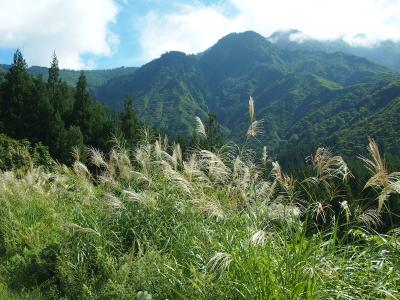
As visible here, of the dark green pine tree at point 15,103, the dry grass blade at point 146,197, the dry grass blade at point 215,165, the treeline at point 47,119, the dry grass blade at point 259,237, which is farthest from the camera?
the dark green pine tree at point 15,103

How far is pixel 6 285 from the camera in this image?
6.26m

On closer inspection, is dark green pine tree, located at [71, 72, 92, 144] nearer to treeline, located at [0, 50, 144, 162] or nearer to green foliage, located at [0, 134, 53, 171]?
treeline, located at [0, 50, 144, 162]

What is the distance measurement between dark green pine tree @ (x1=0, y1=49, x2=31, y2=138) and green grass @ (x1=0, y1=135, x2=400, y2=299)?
3897 cm

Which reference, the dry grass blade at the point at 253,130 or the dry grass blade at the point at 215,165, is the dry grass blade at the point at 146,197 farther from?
the dry grass blade at the point at 253,130

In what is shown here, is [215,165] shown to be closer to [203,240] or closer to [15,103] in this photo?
[203,240]

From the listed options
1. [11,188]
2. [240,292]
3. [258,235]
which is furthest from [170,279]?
[11,188]

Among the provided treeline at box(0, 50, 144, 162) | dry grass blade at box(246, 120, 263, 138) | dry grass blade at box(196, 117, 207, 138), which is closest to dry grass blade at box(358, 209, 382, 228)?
dry grass blade at box(246, 120, 263, 138)

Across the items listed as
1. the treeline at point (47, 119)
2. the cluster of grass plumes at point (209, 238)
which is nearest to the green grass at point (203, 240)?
the cluster of grass plumes at point (209, 238)

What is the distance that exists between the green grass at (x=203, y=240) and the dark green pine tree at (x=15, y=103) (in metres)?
39.0

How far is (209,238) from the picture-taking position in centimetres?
497

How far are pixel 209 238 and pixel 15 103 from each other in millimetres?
45636

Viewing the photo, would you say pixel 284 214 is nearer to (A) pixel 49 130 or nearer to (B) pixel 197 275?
(B) pixel 197 275

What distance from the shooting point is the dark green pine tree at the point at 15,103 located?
1758 inches

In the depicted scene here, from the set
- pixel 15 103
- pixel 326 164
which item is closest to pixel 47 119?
pixel 15 103
